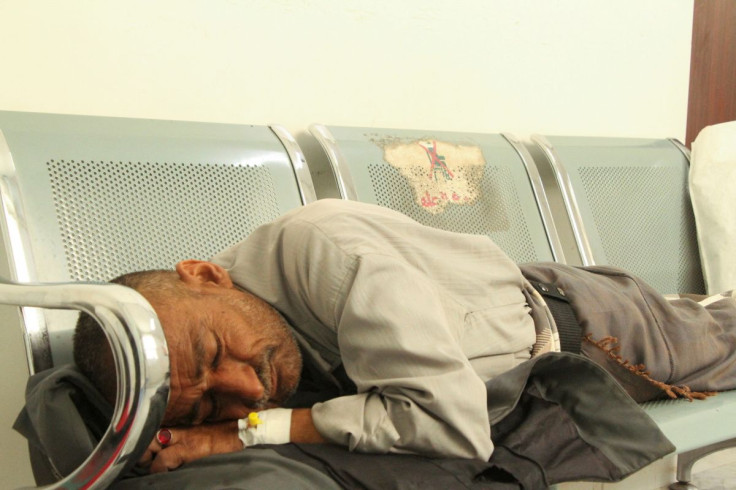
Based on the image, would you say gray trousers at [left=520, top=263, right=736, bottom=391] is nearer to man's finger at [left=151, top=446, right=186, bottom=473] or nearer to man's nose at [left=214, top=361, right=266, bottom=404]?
man's nose at [left=214, top=361, right=266, bottom=404]

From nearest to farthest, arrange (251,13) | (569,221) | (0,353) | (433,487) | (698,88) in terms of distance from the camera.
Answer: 1. (433,487)
2. (0,353)
3. (251,13)
4. (569,221)
5. (698,88)

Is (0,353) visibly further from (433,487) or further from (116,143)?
(433,487)

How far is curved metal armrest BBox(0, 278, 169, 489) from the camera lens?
0.85 m

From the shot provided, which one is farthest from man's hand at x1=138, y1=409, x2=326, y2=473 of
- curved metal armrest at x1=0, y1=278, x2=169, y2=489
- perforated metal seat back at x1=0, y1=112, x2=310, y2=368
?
perforated metal seat back at x1=0, y1=112, x2=310, y2=368

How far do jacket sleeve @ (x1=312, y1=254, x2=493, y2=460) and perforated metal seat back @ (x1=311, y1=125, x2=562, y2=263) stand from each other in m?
0.85

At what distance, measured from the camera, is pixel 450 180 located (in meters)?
2.25

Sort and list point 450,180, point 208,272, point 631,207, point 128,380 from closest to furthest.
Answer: point 128,380 → point 208,272 → point 450,180 → point 631,207

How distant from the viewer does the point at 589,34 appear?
291 cm

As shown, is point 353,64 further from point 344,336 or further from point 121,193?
point 344,336

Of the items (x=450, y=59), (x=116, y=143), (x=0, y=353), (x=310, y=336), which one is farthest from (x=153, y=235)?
(x=450, y=59)

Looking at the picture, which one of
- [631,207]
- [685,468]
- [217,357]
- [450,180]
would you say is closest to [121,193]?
[217,357]

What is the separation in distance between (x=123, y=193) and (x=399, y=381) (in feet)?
2.89

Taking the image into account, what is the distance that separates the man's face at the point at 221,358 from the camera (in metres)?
1.12

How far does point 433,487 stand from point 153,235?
95cm
